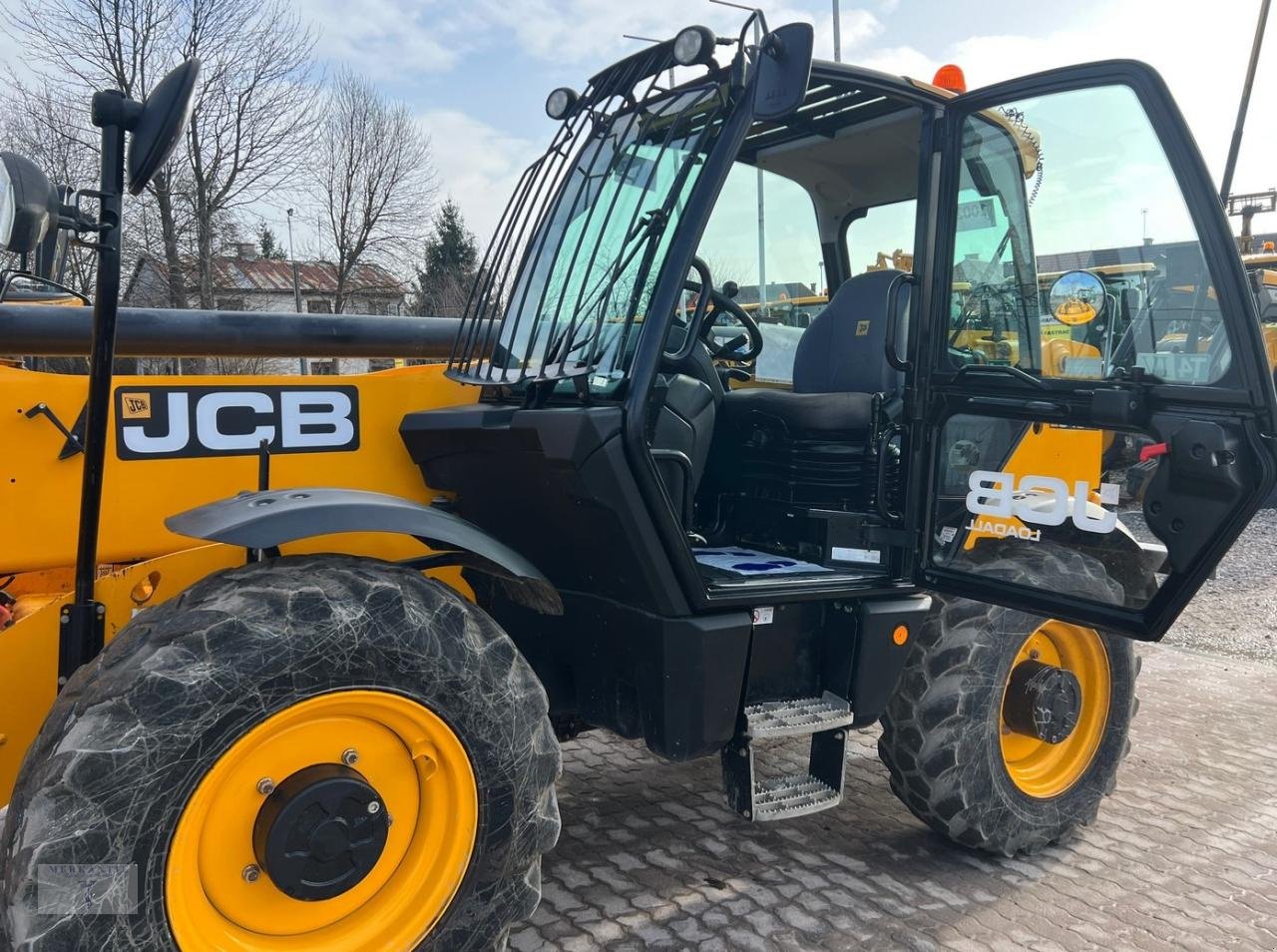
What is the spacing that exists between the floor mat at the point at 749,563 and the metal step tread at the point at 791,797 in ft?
2.19

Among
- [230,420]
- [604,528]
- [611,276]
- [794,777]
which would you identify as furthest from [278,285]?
[604,528]

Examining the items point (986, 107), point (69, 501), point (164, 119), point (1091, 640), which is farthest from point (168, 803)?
point (1091, 640)

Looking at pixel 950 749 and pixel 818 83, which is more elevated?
pixel 818 83

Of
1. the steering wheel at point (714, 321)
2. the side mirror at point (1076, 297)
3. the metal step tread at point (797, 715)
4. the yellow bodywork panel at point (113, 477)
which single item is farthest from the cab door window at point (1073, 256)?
the yellow bodywork panel at point (113, 477)

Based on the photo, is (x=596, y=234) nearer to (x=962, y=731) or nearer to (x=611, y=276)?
(x=611, y=276)

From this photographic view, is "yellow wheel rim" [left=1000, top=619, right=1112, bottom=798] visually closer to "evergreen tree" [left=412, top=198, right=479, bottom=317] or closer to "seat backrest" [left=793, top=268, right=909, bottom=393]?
"seat backrest" [left=793, top=268, right=909, bottom=393]

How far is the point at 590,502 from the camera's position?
108 inches

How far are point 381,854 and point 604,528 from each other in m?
0.99

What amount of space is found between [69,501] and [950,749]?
286 cm

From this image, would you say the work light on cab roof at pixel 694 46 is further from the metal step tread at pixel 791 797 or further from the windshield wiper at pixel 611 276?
the metal step tread at pixel 791 797

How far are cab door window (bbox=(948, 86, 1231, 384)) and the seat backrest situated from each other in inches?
10.4

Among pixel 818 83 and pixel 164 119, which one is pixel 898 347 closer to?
pixel 818 83

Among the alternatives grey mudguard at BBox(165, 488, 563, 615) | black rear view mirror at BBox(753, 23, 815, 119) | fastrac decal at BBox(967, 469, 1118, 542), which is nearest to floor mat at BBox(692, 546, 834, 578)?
fastrac decal at BBox(967, 469, 1118, 542)

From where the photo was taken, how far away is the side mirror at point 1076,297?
310 cm
